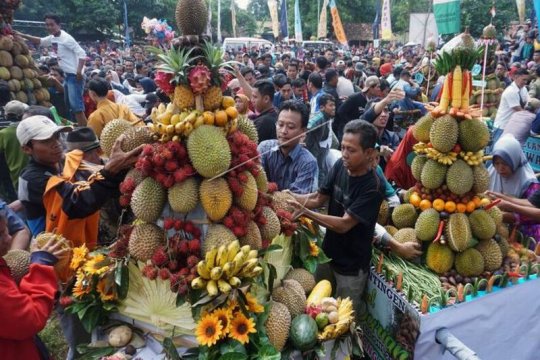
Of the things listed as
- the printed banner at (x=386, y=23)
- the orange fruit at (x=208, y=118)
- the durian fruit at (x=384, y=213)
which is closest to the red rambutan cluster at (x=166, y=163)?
the orange fruit at (x=208, y=118)

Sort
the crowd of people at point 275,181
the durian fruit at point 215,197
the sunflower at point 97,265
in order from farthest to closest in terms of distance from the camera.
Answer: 1. the sunflower at point 97,265
2. the crowd of people at point 275,181
3. the durian fruit at point 215,197

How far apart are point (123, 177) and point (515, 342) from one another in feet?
10.1

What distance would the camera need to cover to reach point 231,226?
2.12m

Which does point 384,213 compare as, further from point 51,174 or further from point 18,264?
point 18,264

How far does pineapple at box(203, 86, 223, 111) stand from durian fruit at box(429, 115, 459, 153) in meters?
1.74

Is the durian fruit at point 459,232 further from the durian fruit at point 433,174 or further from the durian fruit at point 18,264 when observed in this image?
the durian fruit at point 18,264

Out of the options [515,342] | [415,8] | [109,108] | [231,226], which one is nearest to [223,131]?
[231,226]

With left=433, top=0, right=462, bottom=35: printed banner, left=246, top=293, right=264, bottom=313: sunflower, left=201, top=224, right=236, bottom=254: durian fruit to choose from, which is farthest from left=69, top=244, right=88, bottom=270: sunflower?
left=433, top=0, right=462, bottom=35: printed banner

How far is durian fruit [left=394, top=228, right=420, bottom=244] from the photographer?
10.7 feet

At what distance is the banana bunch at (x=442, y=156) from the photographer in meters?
3.03

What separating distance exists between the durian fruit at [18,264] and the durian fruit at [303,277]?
1501 millimetres

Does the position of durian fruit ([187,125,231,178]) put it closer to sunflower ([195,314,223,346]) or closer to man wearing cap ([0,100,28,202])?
sunflower ([195,314,223,346])

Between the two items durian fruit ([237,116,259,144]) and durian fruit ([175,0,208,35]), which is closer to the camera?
durian fruit ([175,0,208,35])

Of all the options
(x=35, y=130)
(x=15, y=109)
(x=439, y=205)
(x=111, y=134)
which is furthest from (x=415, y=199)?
(x=15, y=109)
